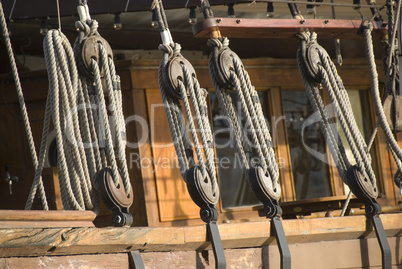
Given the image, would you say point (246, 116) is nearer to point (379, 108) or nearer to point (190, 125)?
point (190, 125)

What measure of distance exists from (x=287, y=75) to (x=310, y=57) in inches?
70.8

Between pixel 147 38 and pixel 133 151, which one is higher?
pixel 147 38

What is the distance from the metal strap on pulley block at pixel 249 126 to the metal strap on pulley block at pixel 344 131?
19.9 inches

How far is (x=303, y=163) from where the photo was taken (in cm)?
661

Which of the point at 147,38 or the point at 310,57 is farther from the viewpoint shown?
the point at 147,38

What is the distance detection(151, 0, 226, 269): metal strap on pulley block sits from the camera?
146 inches

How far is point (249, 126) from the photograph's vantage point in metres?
4.09

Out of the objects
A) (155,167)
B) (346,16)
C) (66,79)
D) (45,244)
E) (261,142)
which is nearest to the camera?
(45,244)

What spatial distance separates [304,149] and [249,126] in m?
2.64

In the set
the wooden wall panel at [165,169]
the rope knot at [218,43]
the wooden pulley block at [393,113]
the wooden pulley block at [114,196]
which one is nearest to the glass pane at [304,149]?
the wooden wall panel at [165,169]

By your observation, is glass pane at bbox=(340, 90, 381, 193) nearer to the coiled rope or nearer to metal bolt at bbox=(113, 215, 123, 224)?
the coiled rope

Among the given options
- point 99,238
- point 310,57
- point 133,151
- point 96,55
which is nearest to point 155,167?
point 133,151

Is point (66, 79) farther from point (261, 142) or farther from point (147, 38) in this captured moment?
point (147, 38)

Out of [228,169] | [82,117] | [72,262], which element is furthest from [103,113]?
[228,169]
